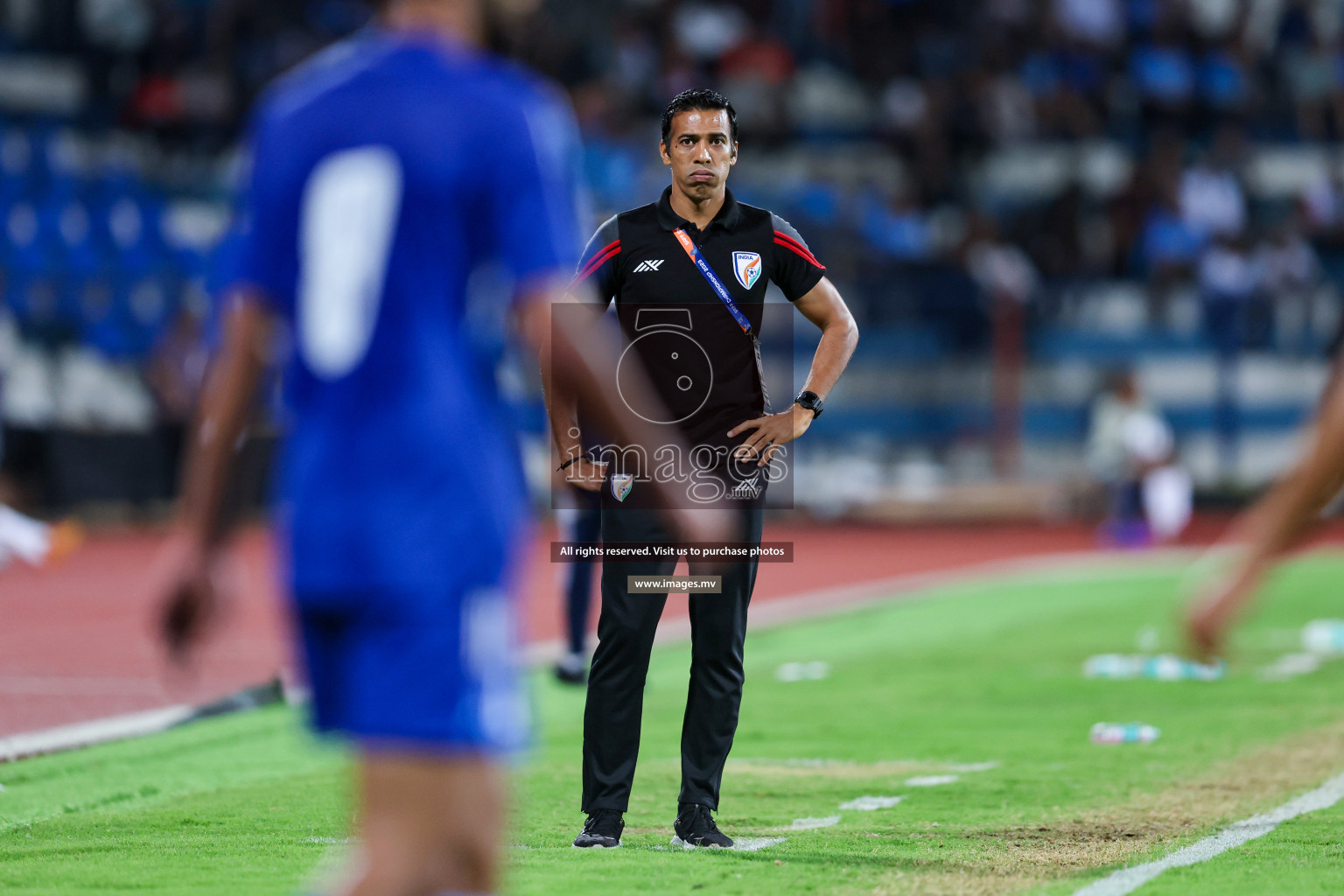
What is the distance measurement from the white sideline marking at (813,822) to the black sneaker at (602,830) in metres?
0.79

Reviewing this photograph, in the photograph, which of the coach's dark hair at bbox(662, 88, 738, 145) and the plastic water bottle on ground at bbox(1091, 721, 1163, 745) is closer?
the coach's dark hair at bbox(662, 88, 738, 145)

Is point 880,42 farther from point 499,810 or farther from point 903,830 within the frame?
point 499,810

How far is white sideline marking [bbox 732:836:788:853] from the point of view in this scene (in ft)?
21.3

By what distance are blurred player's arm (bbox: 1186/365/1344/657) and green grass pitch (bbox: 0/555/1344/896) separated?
229cm

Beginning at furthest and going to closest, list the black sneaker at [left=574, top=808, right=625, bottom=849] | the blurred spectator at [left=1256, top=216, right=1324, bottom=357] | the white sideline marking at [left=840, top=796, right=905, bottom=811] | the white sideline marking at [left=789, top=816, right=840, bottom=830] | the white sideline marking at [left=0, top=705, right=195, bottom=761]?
the blurred spectator at [left=1256, top=216, right=1324, bottom=357] < the white sideline marking at [left=0, top=705, right=195, bottom=761] < the white sideline marking at [left=840, top=796, right=905, bottom=811] < the white sideline marking at [left=789, top=816, right=840, bottom=830] < the black sneaker at [left=574, top=808, right=625, bottom=849]

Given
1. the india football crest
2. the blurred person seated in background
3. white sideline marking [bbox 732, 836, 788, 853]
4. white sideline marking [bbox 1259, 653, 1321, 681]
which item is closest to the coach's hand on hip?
the india football crest

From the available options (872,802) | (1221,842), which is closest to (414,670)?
(1221,842)

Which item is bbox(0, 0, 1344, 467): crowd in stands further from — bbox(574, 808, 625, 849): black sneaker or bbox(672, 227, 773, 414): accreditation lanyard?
bbox(574, 808, 625, 849): black sneaker

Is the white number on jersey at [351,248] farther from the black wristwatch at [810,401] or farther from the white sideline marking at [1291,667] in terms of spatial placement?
the white sideline marking at [1291,667]

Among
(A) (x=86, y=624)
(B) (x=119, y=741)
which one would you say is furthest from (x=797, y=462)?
(B) (x=119, y=741)

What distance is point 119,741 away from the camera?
9.43 metres

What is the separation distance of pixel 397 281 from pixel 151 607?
12989 mm

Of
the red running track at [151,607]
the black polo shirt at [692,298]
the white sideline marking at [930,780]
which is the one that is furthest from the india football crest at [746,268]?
the white sideline marking at [930,780]

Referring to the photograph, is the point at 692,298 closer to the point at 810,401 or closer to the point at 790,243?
the point at 790,243
